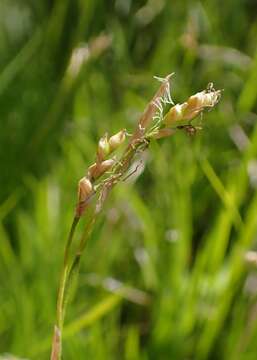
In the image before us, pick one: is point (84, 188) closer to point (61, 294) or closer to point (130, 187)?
point (61, 294)

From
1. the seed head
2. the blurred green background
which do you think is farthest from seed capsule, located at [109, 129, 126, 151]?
the blurred green background

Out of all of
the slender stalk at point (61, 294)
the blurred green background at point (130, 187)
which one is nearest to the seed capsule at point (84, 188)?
the slender stalk at point (61, 294)

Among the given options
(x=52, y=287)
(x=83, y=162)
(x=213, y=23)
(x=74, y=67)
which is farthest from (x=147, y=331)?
(x=213, y=23)

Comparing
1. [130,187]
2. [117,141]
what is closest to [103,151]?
[117,141]

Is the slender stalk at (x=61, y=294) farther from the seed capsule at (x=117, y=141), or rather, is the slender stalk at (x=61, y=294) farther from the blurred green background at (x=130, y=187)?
the blurred green background at (x=130, y=187)

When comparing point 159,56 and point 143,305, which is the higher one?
point 159,56

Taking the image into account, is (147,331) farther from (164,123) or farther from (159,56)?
(164,123)

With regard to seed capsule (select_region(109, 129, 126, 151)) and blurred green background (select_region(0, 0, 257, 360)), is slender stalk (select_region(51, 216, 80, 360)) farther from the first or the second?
blurred green background (select_region(0, 0, 257, 360))

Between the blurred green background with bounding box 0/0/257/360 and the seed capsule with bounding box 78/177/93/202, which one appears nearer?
the seed capsule with bounding box 78/177/93/202

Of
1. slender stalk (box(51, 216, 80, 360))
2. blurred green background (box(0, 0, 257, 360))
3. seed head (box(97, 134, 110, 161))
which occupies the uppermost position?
seed head (box(97, 134, 110, 161))
